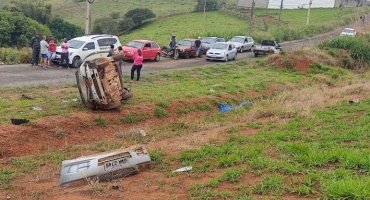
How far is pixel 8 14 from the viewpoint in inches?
1248

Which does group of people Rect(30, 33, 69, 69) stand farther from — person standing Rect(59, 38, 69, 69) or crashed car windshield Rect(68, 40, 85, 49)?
crashed car windshield Rect(68, 40, 85, 49)

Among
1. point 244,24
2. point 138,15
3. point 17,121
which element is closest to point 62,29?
point 138,15

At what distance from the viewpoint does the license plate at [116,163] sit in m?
7.04

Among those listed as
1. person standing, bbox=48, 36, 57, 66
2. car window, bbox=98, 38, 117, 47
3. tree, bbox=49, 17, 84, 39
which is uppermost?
car window, bbox=98, 38, 117, 47

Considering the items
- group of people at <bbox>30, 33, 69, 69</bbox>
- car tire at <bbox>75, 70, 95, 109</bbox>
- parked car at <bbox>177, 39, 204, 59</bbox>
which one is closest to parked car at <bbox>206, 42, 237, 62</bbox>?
parked car at <bbox>177, 39, 204, 59</bbox>

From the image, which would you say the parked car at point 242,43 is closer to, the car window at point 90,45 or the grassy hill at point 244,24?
the grassy hill at point 244,24

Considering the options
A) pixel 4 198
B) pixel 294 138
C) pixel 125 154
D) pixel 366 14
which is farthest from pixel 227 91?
pixel 366 14

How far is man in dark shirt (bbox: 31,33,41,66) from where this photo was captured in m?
19.4

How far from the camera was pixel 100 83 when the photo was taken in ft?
38.4

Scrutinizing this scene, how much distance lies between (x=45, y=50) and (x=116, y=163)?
47.2ft

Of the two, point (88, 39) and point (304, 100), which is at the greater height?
point (88, 39)

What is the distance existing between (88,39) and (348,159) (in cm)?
1737

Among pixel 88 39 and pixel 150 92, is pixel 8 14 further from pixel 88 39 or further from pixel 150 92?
pixel 150 92

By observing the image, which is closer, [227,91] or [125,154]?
[125,154]
